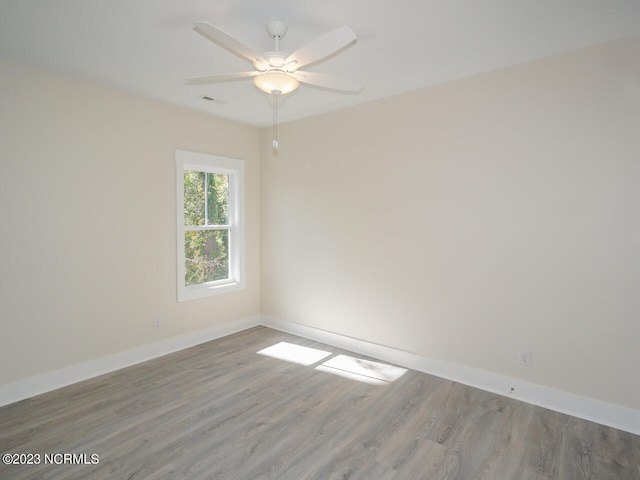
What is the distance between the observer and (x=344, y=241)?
395 centimetres

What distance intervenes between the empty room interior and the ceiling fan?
2cm

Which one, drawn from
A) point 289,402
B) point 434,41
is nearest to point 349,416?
point 289,402


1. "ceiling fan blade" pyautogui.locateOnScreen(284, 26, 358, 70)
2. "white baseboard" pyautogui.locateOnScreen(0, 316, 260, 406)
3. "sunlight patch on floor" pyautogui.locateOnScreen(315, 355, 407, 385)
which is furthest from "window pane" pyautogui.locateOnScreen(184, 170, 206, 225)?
"ceiling fan blade" pyautogui.locateOnScreen(284, 26, 358, 70)

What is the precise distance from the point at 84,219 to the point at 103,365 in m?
1.38

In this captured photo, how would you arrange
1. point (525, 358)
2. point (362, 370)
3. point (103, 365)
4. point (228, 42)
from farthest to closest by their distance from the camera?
point (362, 370)
point (103, 365)
point (525, 358)
point (228, 42)

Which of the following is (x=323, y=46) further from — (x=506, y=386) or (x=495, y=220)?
(x=506, y=386)

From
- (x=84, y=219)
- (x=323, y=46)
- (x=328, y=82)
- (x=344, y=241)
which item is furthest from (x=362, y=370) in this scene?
(x=84, y=219)

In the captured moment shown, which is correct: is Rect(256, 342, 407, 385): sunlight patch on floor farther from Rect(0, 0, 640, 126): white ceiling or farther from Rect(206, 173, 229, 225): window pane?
Rect(0, 0, 640, 126): white ceiling

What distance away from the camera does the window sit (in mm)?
3934

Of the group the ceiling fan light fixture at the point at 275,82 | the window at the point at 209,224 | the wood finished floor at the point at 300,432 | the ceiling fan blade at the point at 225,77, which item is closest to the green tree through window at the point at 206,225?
the window at the point at 209,224

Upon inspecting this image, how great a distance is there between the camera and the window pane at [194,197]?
404 cm

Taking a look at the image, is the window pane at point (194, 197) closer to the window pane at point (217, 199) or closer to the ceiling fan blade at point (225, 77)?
the window pane at point (217, 199)

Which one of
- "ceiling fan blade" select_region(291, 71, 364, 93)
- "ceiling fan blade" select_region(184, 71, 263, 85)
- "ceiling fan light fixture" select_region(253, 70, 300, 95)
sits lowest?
"ceiling fan light fixture" select_region(253, 70, 300, 95)

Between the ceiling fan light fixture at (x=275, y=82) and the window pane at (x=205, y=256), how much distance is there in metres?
2.39
